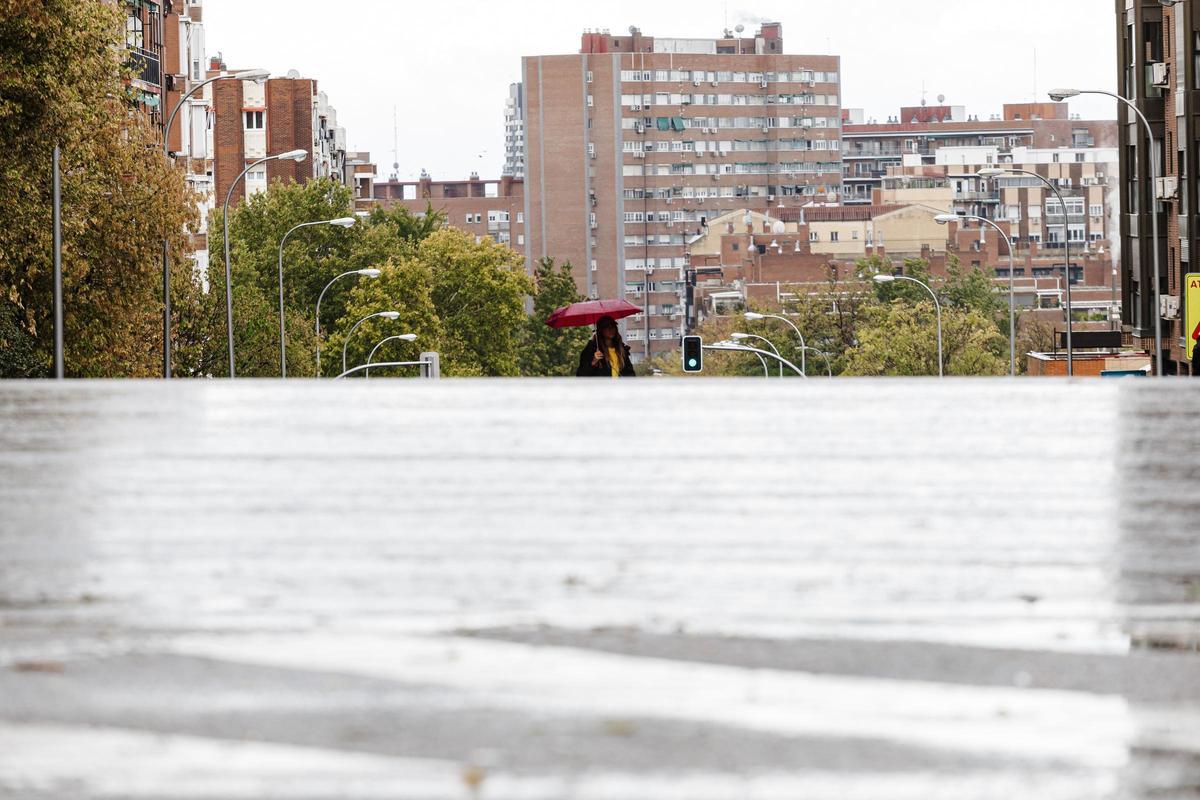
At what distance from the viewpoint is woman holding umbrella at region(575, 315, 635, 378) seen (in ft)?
64.3

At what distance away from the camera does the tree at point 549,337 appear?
125 metres

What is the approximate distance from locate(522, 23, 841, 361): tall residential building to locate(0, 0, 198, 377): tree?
137316 mm

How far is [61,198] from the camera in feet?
123

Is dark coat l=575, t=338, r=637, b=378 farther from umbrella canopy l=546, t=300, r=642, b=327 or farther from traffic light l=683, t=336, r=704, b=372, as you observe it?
traffic light l=683, t=336, r=704, b=372

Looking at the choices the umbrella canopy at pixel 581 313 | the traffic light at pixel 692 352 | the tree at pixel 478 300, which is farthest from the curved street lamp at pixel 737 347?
the umbrella canopy at pixel 581 313

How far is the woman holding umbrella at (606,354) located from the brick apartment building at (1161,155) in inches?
1326

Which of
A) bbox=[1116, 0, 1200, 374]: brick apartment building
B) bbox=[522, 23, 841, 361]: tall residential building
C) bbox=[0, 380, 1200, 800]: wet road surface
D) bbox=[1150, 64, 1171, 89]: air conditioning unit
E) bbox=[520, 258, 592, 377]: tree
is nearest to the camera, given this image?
bbox=[0, 380, 1200, 800]: wet road surface

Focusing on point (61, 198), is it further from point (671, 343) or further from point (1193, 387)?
point (671, 343)

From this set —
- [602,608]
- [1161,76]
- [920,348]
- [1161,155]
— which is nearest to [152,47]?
[1161,155]

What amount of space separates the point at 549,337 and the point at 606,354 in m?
106

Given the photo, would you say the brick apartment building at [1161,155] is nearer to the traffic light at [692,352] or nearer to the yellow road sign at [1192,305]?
the traffic light at [692,352]

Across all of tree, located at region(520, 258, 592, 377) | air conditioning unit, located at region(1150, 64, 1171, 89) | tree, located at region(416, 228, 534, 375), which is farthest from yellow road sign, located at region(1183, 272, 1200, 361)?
tree, located at region(520, 258, 592, 377)

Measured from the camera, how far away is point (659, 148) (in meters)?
188

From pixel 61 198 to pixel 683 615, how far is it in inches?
1288
